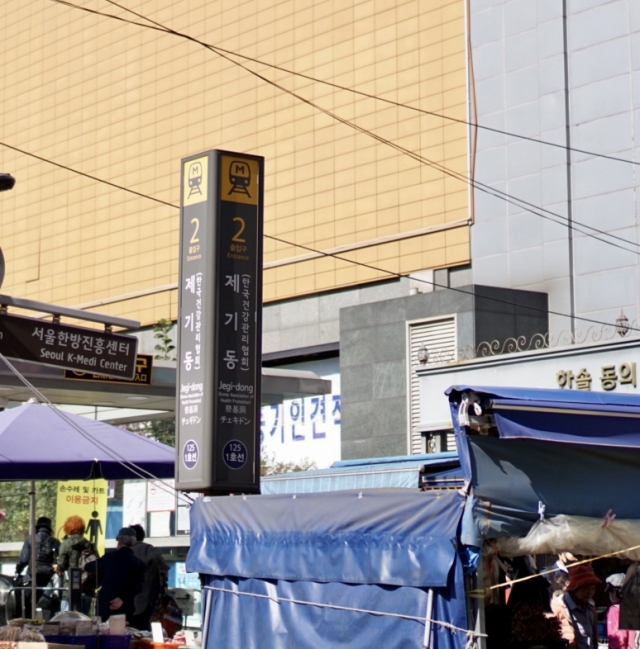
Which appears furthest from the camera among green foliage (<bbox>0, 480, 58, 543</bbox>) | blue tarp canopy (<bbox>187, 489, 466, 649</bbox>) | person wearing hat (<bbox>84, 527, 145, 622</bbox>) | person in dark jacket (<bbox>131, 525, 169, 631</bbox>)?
green foliage (<bbox>0, 480, 58, 543</bbox>)

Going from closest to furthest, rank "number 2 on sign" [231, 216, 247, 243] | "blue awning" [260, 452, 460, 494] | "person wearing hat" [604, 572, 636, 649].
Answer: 1. "person wearing hat" [604, 572, 636, 649]
2. "number 2 on sign" [231, 216, 247, 243]
3. "blue awning" [260, 452, 460, 494]

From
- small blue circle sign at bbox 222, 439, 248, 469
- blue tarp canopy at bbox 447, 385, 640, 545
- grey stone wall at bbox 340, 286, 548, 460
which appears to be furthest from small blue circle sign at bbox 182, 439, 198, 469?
grey stone wall at bbox 340, 286, 548, 460

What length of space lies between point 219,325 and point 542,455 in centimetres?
466

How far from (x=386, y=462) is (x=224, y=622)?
7.02 meters

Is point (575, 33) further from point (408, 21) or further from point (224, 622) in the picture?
point (224, 622)

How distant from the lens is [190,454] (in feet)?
39.9

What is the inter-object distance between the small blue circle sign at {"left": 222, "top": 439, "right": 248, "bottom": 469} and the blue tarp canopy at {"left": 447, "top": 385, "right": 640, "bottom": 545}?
401 cm

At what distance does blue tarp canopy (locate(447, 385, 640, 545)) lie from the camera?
849 centimetres

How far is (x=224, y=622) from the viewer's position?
408 inches

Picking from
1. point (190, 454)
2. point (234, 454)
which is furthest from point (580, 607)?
point (190, 454)

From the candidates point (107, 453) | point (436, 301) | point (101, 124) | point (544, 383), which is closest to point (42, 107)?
point (101, 124)

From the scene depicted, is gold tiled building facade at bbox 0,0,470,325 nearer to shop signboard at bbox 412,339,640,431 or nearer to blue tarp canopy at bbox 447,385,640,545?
shop signboard at bbox 412,339,640,431

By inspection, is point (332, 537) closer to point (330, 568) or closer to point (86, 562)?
point (330, 568)

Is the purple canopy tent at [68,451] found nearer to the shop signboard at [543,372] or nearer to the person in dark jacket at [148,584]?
the person in dark jacket at [148,584]
